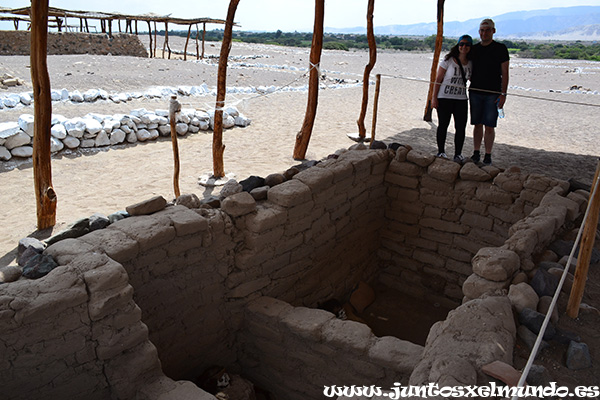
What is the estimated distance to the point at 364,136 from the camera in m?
10.5

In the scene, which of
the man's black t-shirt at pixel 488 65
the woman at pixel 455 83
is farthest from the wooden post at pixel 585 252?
the man's black t-shirt at pixel 488 65

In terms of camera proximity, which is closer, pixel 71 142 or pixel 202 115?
pixel 71 142

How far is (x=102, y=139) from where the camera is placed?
356 inches

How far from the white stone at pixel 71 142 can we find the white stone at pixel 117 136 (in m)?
0.65

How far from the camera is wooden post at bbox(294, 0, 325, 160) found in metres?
8.48

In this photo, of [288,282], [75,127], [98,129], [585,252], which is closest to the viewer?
[585,252]

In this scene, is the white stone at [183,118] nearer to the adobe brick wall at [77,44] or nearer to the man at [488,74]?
the man at [488,74]

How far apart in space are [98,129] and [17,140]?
1.45 meters

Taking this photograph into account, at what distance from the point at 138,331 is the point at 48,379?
548 mm

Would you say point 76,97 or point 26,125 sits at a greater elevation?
point 76,97

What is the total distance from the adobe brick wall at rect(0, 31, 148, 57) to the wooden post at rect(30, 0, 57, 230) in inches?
675

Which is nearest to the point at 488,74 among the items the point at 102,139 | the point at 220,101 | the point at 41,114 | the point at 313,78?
the point at 313,78

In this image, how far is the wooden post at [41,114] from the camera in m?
5.43

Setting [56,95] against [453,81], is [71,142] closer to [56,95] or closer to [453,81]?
[56,95]
